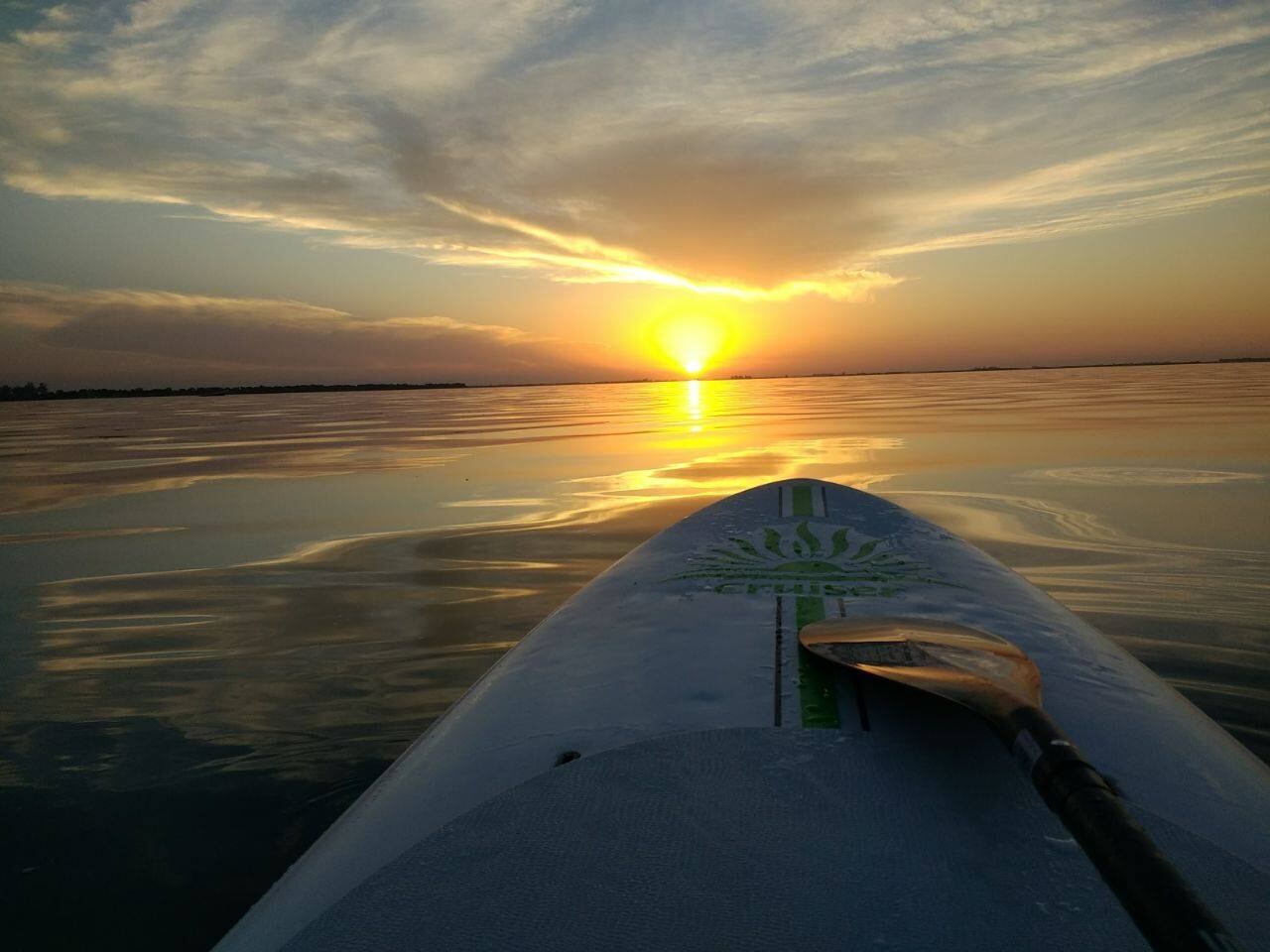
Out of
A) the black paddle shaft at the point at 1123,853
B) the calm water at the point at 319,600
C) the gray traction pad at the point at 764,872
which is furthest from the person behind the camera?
the calm water at the point at 319,600

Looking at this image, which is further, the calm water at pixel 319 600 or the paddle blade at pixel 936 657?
the calm water at pixel 319 600

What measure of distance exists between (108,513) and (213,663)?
17.0 ft

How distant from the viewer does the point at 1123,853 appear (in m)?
0.83

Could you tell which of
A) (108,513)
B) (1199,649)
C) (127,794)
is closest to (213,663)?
(127,794)

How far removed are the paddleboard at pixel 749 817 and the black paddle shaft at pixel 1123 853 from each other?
0.19m

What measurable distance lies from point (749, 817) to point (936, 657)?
26.4 inches

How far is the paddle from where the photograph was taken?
2.44ft

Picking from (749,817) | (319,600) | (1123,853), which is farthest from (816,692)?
(319,600)

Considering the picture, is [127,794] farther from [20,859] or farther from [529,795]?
[529,795]

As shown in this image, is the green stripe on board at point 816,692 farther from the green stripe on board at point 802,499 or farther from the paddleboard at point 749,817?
the green stripe on board at point 802,499

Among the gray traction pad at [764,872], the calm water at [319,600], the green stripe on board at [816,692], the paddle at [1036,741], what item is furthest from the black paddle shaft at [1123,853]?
the calm water at [319,600]

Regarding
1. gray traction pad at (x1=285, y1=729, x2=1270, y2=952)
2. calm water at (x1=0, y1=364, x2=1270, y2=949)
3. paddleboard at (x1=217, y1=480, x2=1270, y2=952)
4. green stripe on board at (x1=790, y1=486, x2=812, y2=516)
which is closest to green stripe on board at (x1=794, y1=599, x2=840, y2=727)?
paddleboard at (x1=217, y1=480, x2=1270, y2=952)

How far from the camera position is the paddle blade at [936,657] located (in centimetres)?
150

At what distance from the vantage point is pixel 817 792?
4.49 feet
